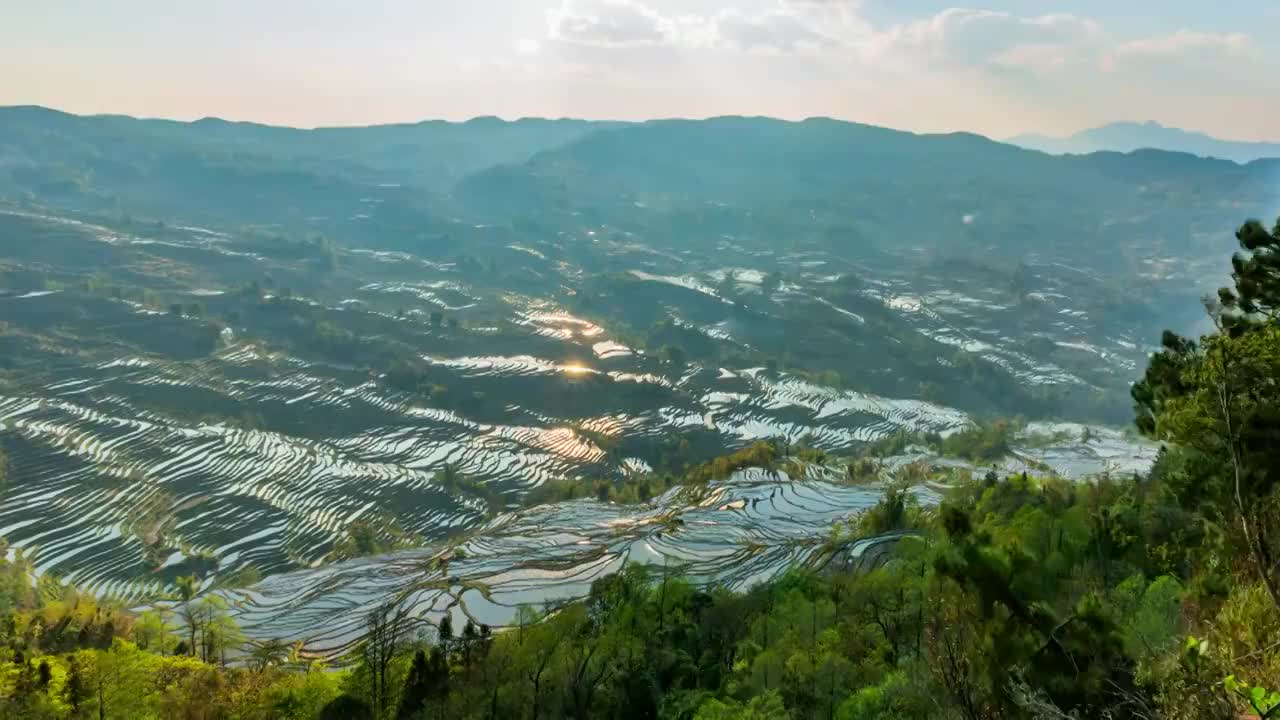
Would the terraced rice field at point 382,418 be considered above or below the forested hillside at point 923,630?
below

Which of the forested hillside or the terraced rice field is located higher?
the forested hillside

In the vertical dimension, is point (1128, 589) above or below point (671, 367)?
above

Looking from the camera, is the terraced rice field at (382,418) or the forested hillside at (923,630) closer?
the forested hillside at (923,630)

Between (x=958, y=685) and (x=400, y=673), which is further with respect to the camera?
(x=400, y=673)

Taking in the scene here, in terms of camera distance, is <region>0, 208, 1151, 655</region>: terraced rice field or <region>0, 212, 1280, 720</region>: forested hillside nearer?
<region>0, 212, 1280, 720</region>: forested hillside

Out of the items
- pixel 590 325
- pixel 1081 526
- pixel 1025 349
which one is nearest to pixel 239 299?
pixel 590 325

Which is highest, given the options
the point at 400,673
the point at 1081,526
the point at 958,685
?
the point at 958,685

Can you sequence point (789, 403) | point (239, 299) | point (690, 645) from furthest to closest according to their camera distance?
point (239, 299)
point (789, 403)
point (690, 645)

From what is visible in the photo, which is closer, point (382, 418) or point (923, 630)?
point (923, 630)

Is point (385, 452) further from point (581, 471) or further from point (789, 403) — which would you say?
point (789, 403)

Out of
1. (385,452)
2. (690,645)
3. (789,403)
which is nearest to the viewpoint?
(690,645)

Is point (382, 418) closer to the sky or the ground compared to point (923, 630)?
closer to the ground
